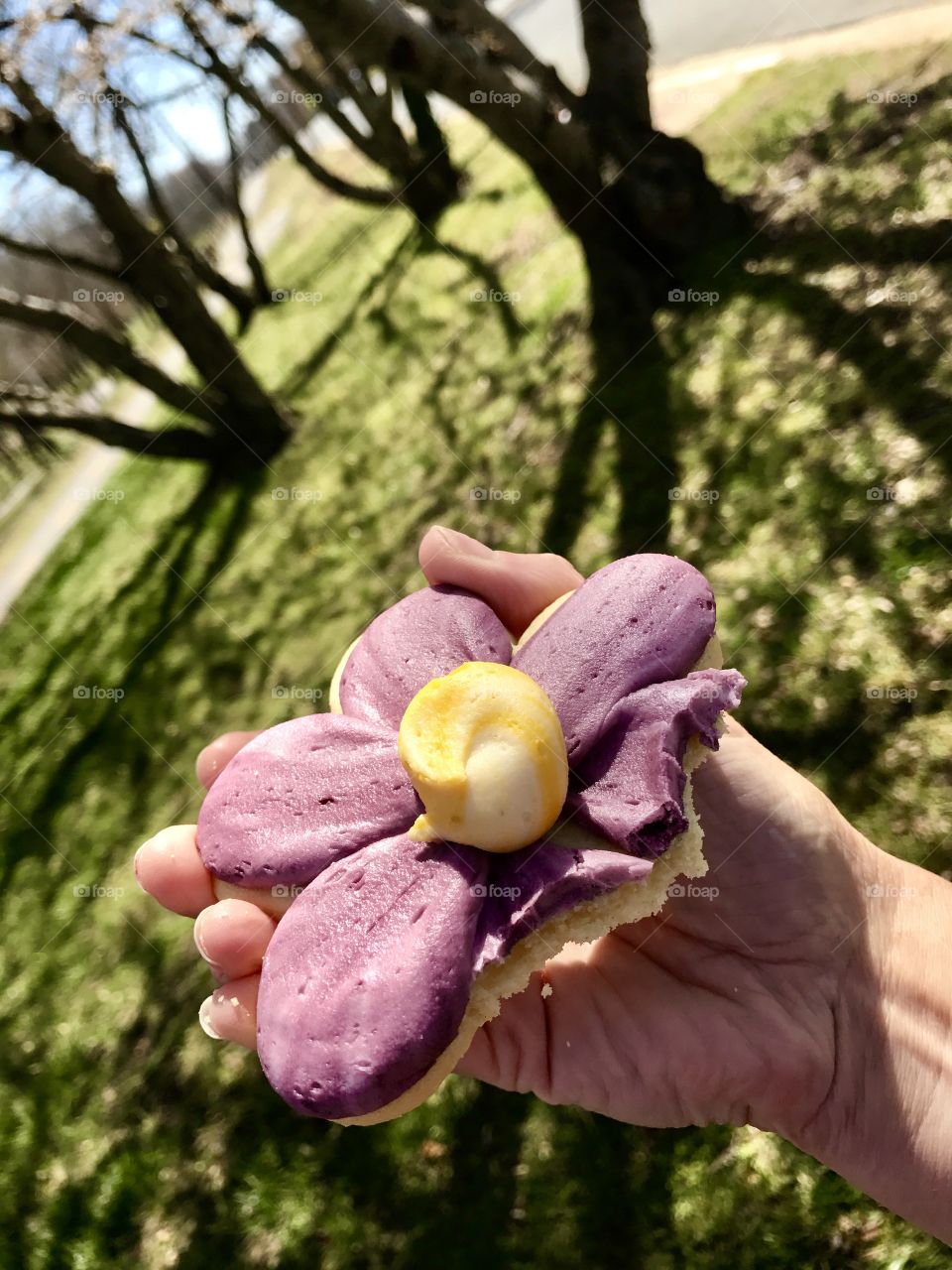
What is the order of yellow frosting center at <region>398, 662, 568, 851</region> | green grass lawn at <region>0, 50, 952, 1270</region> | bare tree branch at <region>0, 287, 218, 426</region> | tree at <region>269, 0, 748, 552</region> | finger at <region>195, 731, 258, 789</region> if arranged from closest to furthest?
yellow frosting center at <region>398, 662, 568, 851</region> → finger at <region>195, 731, 258, 789</region> → green grass lawn at <region>0, 50, 952, 1270</region> → tree at <region>269, 0, 748, 552</region> → bare tree branch at <region>0, 287, 218, 426</region>

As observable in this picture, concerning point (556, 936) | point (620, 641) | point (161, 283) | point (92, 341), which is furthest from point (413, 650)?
point (161, 283)

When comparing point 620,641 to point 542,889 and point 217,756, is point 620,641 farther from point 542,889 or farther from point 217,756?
point 217,756

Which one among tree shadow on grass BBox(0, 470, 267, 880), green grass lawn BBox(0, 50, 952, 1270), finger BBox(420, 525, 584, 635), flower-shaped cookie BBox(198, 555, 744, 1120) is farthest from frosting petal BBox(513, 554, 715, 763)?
tree shadow on grass BBox(0, 470, 267, 880)

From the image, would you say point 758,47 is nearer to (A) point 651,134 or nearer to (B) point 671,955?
(A) point 651,134

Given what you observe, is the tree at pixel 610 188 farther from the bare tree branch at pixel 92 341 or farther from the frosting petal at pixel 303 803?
the bare tree branch at pixel 92 341

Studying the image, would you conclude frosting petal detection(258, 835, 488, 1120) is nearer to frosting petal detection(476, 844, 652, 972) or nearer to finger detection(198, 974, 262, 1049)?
frosting petal detection(476, 844, 652, 972)

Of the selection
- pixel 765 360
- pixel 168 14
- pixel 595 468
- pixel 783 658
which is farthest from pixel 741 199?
pixel 168 14

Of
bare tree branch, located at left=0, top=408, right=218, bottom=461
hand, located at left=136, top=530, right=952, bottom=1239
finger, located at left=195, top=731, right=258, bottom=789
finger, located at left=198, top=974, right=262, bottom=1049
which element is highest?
bare tree branch, located at left=0, top=408, right=218, bottom=461
